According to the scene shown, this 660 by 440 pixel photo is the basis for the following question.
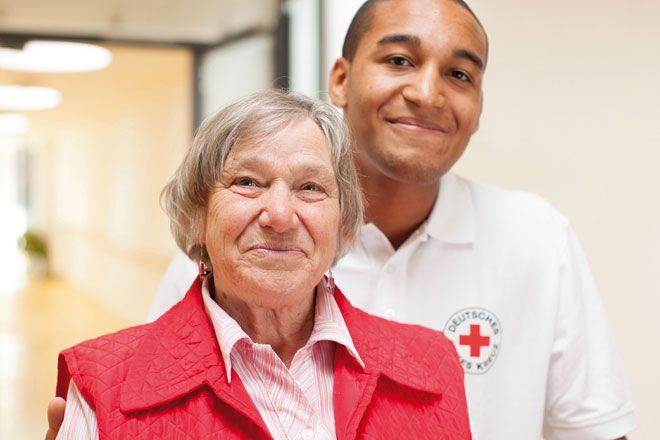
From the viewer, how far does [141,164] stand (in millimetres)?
6465

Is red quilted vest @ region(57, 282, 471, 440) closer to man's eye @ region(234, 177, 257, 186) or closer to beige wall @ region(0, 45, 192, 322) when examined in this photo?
man's eye @ region(234, 177, 257, 186)

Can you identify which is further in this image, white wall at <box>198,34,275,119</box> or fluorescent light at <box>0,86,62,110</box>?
fluorescent light at <box>0,86,62,110</box>

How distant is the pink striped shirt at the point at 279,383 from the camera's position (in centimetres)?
95

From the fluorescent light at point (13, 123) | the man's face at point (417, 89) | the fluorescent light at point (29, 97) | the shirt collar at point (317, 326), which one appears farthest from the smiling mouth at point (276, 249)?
the fluorescent light at point (13, 123)

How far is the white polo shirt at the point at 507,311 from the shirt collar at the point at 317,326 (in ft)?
1.02

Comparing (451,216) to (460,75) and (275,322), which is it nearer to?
(460,75)

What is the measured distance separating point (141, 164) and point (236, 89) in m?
2.93

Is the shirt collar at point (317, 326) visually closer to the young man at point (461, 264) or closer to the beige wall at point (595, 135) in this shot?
the young man at point (461, 264)

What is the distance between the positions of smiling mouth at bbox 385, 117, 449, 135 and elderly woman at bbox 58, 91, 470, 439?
1.01 ft

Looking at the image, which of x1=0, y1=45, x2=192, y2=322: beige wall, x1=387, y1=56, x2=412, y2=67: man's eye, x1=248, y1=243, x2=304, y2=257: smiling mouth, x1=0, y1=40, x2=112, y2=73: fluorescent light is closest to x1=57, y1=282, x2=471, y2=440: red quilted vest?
x1=248, y1=243, x2=304, y2=257: smiling mouth

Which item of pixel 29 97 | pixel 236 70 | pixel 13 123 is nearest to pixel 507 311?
pixel 236 70

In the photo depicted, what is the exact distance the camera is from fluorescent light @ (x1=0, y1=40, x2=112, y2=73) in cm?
398

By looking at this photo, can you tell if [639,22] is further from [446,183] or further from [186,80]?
[186,80]

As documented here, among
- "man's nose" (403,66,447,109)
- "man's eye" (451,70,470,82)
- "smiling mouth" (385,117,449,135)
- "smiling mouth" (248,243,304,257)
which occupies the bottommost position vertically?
"smiling mouth" (248,243,304,257)
